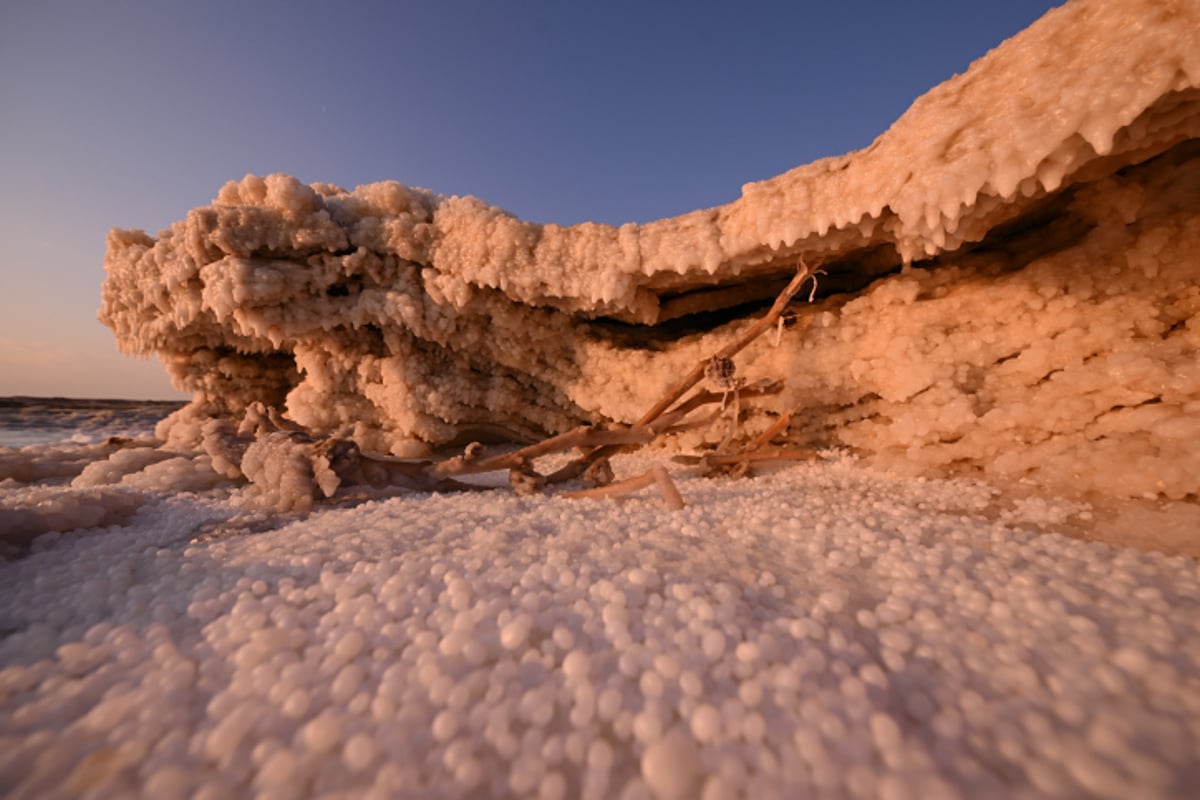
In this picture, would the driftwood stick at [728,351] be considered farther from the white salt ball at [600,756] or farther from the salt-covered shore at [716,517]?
the white salt ball at [600,756]

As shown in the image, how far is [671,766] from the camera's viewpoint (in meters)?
0.55

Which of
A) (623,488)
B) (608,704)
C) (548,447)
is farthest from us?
(548,447)

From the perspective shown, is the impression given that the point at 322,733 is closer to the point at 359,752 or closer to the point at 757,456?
the point at 359,752

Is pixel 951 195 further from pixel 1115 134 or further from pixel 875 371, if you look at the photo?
pixel 875 371

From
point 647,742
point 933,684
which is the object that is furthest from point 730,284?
point 647,742

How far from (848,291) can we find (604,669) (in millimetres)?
2629

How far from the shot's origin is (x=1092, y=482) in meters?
1.46

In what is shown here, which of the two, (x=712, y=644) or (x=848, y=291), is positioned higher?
(x=848, y=291)

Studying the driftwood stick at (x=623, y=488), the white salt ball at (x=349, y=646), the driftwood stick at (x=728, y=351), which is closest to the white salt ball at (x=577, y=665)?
the white salt ball at (x=349, y=646)

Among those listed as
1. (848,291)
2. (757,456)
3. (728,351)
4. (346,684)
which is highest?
(848,291)

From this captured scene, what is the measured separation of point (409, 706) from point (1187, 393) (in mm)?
2281

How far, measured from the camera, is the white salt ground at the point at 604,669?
555mm

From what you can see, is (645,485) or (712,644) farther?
(645,485)

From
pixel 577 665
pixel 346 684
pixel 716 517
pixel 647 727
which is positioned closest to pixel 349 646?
pixel 346 684
